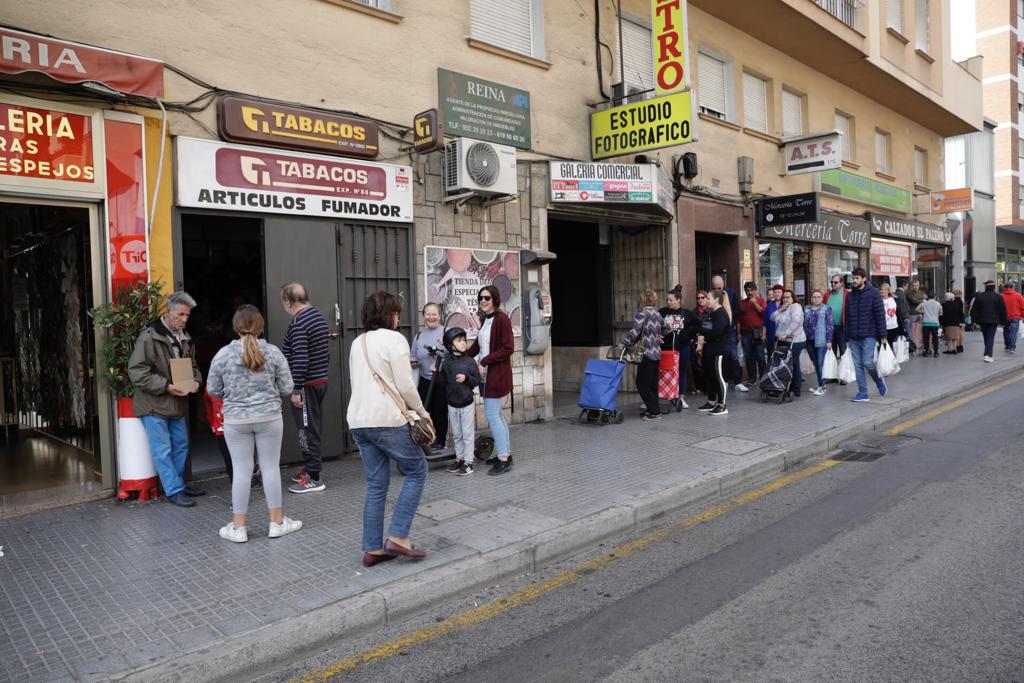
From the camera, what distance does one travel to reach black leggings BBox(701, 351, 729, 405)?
9.95 m

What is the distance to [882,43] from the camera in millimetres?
16516

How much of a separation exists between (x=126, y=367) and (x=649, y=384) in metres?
6.37

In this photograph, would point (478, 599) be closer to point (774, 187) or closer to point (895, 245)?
point (774, 187)

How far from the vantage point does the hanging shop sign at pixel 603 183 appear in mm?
9719

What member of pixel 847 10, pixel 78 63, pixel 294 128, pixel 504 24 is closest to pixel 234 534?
pixel 78 63

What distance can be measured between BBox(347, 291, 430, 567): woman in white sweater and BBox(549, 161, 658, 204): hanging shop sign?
5698 mm

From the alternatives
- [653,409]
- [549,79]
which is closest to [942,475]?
[653,409]

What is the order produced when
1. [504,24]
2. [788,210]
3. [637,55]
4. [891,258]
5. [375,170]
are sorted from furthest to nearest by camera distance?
[891,258]
[788,210]
[637,55]
[504,24]
[375,170]

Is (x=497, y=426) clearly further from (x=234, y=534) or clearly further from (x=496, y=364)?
(x=234, y=534)

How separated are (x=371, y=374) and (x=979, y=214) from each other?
3111 centimetres

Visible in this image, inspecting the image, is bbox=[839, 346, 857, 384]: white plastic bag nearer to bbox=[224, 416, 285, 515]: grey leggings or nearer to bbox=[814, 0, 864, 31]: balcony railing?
bbox=[814, 0, 864, 31]: balcony railing

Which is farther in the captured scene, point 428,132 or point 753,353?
point 753,353

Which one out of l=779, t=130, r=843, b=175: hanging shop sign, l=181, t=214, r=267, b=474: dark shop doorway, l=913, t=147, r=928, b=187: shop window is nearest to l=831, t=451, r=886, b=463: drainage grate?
l=181, t=214, r=267, b=474: dark shop doorway

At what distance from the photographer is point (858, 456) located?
768 centimetres
